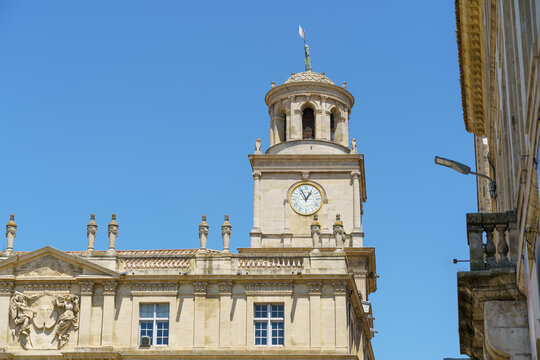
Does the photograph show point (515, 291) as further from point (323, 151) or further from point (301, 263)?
point (323, 151)

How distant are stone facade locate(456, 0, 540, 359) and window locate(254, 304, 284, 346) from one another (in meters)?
19.6

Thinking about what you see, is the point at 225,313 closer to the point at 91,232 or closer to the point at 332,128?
the point at 91,232

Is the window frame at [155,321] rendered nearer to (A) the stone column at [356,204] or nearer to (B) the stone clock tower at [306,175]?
(B) the stone clock tower at [306,175]

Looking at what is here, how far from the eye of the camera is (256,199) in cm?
5944

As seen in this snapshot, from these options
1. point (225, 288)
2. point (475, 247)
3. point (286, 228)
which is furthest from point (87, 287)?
point (475, 247)

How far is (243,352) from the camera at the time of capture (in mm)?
42938

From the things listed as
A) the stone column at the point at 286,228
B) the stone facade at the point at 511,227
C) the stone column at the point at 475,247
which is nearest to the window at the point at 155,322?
the stone column at the point at 286,228

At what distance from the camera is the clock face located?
194 ft

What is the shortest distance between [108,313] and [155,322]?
2081mm

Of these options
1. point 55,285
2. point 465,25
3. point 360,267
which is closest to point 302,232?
point 360,267

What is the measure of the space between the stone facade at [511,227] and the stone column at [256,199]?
112ft

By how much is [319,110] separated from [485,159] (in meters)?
21.0

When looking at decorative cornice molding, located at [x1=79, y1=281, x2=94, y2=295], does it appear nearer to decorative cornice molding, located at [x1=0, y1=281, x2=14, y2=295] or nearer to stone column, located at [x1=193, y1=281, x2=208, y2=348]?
decorative cornice molding, located at [x1=0, y1=281, x2=14, y2=295]

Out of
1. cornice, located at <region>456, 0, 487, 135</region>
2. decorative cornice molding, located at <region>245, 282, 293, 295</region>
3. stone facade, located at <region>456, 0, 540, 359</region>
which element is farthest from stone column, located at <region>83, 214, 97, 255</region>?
stone facade, located at <region>456, 0, 540, 359</region>
